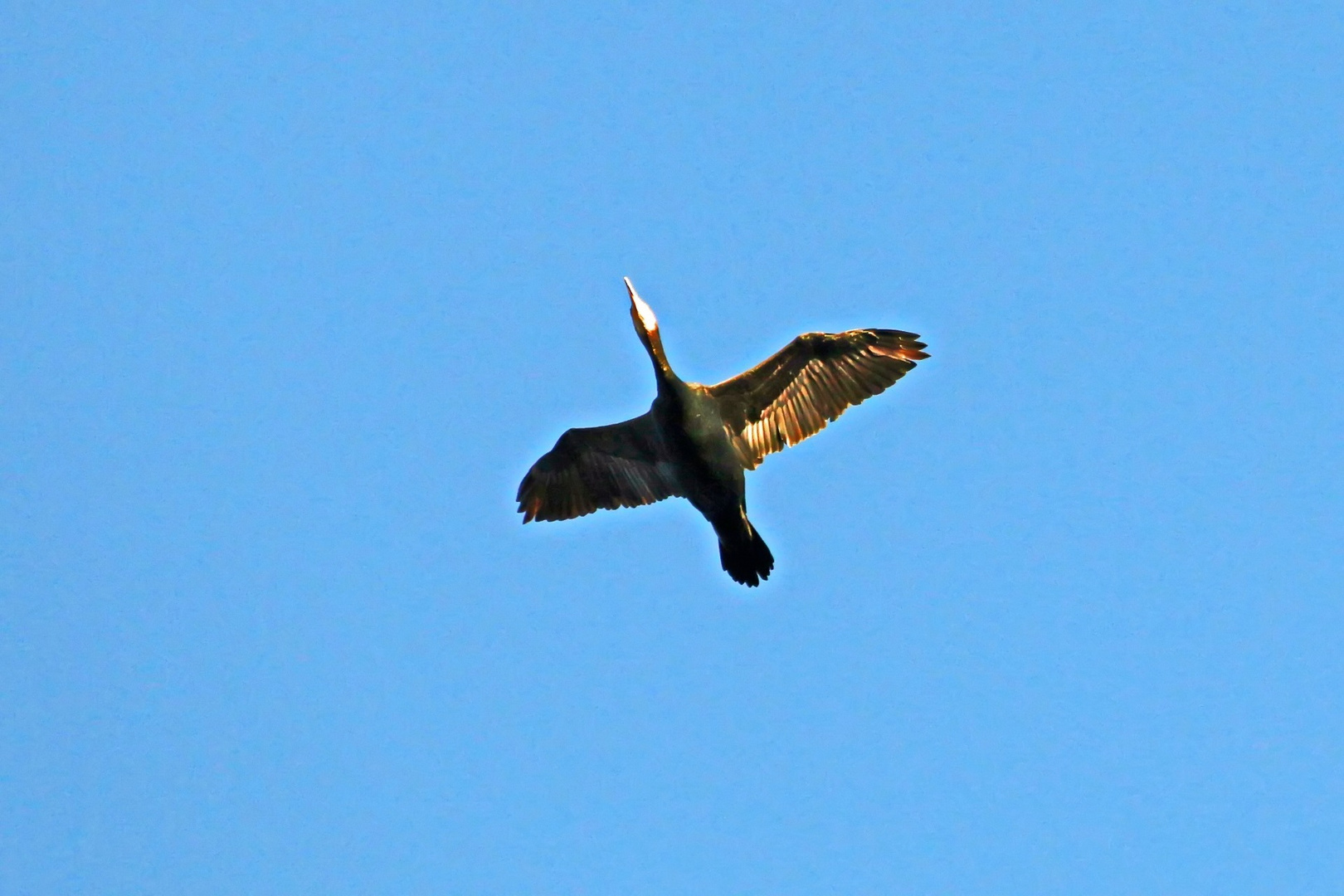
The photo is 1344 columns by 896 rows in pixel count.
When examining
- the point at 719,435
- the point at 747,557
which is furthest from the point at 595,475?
the point at 747,557

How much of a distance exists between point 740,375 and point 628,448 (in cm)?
149

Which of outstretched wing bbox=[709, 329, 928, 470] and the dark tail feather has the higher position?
outstretched wing bbox=[709, 329, 928, 470]

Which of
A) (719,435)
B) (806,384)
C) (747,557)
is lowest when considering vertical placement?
(747,557)

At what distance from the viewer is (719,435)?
45.3 feet

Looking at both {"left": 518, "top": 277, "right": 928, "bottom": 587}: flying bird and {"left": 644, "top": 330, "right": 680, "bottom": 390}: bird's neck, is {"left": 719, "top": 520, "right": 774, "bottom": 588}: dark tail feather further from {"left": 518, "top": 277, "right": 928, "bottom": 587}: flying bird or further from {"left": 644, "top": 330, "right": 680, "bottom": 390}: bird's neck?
{"left": 644, "top": 330, "right": 680, "bottom": 390}: bird's neck

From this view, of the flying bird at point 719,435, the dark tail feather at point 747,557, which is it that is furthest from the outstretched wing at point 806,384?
the dark tail feather at point 747,557

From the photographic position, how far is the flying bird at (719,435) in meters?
13.7

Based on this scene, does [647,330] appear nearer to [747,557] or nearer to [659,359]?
[659,359]

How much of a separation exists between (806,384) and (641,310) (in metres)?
2.12

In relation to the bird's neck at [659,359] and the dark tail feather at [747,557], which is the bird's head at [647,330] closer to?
the bird's neck at [659,359]

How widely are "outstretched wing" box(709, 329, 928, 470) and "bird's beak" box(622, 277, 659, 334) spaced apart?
1.12 metres

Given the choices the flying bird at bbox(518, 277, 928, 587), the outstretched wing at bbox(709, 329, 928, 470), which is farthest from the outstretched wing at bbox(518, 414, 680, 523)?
the outstretched wing at bbox(709, 329, 928, 470)

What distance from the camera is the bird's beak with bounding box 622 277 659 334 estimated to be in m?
13.3

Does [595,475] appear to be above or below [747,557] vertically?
above
